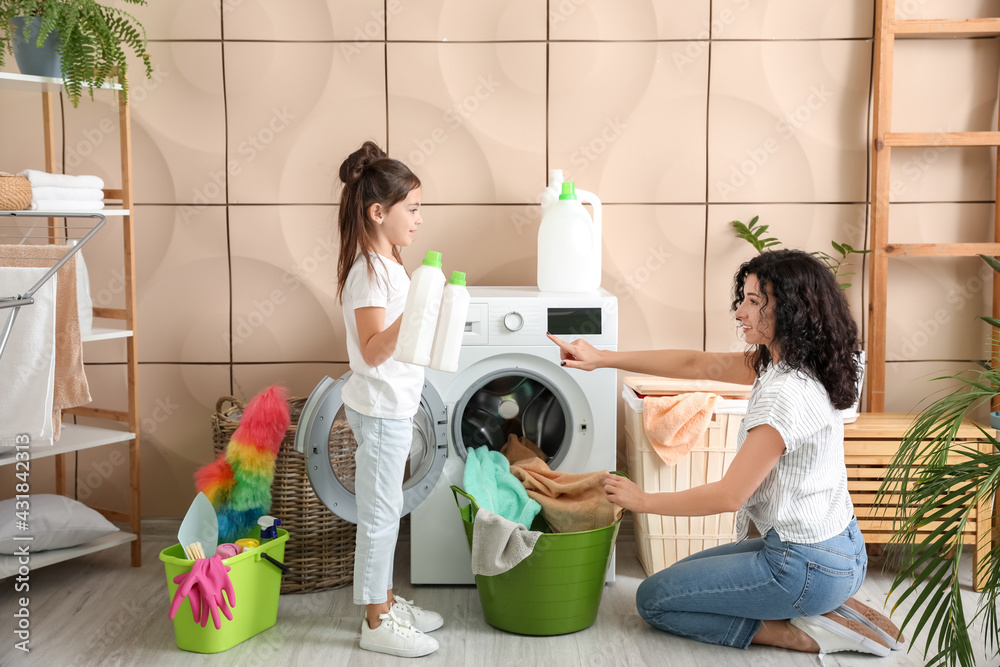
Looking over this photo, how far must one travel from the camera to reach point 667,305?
2.75 meters

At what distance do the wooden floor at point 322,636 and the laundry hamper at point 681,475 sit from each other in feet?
0.48

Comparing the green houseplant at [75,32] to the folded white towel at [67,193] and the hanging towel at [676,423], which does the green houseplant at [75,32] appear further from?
A: the hanging towel at [676,423]

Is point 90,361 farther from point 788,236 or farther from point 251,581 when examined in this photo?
point 788,236

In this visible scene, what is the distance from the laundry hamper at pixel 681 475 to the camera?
233cm

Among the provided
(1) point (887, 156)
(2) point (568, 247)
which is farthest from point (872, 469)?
(2) point (568, 247)

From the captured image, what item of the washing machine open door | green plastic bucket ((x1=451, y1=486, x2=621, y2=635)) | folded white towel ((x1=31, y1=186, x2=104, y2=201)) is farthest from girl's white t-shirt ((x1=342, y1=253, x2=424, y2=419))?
folded white towel ((x1=31, y1=186, x2=104, y2=201))

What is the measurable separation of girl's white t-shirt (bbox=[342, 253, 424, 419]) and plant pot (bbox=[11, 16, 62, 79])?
1.13 m

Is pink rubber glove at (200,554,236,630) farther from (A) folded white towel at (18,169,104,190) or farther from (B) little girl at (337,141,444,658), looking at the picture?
(A) folded white towel at (18,169,104,190)

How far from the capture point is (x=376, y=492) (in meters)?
1.99

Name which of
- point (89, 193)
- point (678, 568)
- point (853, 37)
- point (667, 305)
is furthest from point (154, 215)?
point (853, 37)

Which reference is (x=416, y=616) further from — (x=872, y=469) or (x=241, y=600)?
(x=872, y=469)

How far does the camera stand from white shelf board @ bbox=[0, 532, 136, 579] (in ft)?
7.43

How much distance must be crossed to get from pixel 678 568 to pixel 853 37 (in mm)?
1805

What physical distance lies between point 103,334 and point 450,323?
1.30 meters
